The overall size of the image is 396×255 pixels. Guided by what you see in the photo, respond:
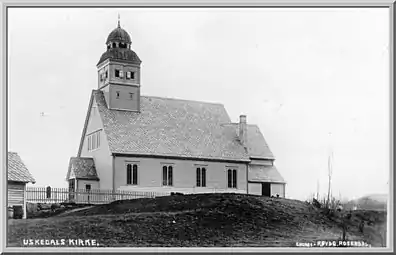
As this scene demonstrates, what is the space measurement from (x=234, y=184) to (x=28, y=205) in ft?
28.0

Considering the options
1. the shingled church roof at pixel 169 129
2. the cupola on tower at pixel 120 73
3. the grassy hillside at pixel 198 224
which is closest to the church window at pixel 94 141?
the shingled church roof at pixel 169 129

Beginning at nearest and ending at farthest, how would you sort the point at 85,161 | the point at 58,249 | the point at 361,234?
the point at 58,249, the point at 361,234, the point at 85,161

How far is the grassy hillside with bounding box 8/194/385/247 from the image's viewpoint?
76.2 ft

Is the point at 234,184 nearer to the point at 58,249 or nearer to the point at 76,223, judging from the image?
the point at 76,223

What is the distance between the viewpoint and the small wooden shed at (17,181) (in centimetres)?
2408

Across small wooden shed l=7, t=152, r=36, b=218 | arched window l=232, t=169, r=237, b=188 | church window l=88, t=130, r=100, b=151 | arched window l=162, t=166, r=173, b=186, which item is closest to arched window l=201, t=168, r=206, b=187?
arched window l=162, t=166, r=173, b=186

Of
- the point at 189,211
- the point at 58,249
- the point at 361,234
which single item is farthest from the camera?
the point at 189,211

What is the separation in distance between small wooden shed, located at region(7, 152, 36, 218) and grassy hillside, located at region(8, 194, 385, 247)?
3.68 feet

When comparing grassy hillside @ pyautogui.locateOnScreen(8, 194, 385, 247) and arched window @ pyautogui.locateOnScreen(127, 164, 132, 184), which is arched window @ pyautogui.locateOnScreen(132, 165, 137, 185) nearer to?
arched window @ pyautogui.locateOnScreen(127, 164, 132, 184)

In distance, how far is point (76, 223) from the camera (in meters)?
24.3

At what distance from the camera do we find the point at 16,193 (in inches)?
997

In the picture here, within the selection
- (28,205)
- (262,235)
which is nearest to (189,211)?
(262,235)

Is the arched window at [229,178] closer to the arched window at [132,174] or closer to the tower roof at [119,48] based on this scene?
the arched window at [132,174]

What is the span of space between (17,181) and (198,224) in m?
5.05
